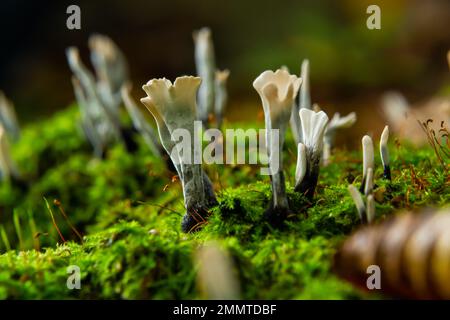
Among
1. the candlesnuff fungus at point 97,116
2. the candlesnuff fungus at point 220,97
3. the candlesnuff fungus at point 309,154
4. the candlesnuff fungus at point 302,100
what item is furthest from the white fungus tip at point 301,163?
the candlesnuff fungus at point 97,116

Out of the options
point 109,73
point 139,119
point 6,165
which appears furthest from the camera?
point 109,73

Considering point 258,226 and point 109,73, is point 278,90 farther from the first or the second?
point 109,73

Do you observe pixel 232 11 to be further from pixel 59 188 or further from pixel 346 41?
pixel 59 188

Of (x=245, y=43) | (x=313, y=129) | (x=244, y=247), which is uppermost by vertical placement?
(x=245, y=43)

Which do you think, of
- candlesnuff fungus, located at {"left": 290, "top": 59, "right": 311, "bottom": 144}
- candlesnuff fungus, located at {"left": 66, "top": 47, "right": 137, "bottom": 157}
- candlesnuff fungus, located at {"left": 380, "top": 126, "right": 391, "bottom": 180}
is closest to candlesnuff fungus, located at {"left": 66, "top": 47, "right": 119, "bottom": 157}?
candlesnuff fungus, located at {"left": 66, "top": 47, "right": 137, "bottom": 157}

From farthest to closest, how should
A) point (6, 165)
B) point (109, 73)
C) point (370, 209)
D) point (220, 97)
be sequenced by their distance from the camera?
point (109, 73) → point (6, 165) → point (220, 97) → point (370, 209)

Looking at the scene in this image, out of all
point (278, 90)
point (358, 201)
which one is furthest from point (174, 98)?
point (358, 201)
